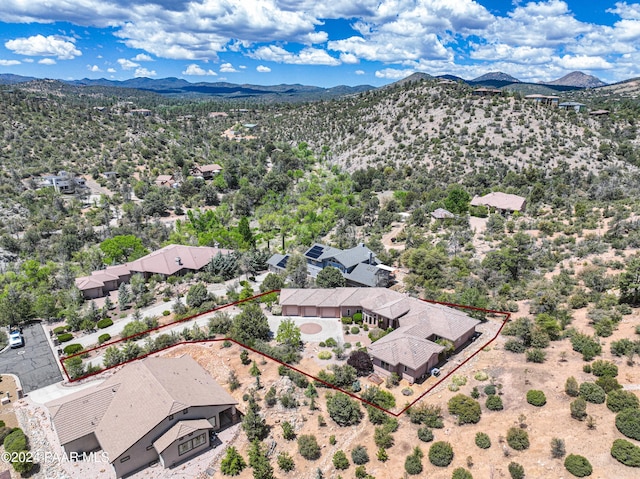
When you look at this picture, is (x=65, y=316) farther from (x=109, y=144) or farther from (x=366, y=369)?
(x=109, y=144)

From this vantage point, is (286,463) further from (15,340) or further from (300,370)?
(15,340)

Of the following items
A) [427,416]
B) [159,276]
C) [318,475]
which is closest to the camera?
[318,475]

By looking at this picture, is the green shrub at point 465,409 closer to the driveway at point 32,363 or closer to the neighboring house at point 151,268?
the driveway at point 32,363

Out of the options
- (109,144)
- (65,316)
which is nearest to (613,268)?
(65,316)

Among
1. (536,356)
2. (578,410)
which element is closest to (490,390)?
(578,410)

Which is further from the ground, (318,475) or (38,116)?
(38,116)

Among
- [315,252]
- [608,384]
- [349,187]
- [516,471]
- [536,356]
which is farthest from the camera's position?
[349,187]

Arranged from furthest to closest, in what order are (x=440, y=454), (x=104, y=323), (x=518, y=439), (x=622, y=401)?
(x=104, y=323)
(x=622, y=401)
(x=518, y=439)
(x=440, y=454)

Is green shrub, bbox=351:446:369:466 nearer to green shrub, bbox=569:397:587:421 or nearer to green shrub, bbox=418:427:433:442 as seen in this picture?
green shrub, bbox=418:427:433:442
